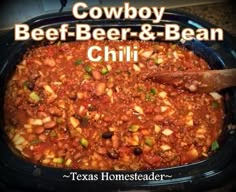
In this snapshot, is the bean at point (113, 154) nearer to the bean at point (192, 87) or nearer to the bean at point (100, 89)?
the bean at point (100, 89)

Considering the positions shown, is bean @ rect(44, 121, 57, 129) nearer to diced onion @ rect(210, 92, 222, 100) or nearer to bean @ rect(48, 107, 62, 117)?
bean @ rect(48, 107, 62, 117)

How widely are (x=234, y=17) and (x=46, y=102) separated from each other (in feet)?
2.21

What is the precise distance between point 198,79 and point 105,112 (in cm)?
27

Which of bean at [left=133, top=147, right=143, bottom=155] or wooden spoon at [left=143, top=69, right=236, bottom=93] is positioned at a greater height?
wooden spoon at [left=143, top=69, right=236, bottom=93]

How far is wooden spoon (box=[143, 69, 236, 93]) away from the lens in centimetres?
106

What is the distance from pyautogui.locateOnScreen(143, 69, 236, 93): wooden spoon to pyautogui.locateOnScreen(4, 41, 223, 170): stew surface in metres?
0.02

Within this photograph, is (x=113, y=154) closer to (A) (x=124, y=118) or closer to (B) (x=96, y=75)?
(A) (x=124, y=118)

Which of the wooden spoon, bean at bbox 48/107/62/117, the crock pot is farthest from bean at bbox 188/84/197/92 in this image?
bean at bbox 48/107/62/117

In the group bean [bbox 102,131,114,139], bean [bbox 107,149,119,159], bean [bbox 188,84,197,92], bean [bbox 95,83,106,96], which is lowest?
bean [bbox 107,149,119,159]

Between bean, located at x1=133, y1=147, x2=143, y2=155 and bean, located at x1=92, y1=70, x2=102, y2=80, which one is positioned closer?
bean, located at x1=133, y1=147, x2=143, y2=155

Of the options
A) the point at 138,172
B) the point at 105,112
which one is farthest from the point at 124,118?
the point at 138,172

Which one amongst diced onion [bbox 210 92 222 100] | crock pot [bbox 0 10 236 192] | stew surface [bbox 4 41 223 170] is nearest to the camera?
crock pot [bbox 0 10 236 192]

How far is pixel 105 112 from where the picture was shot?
1.07m
